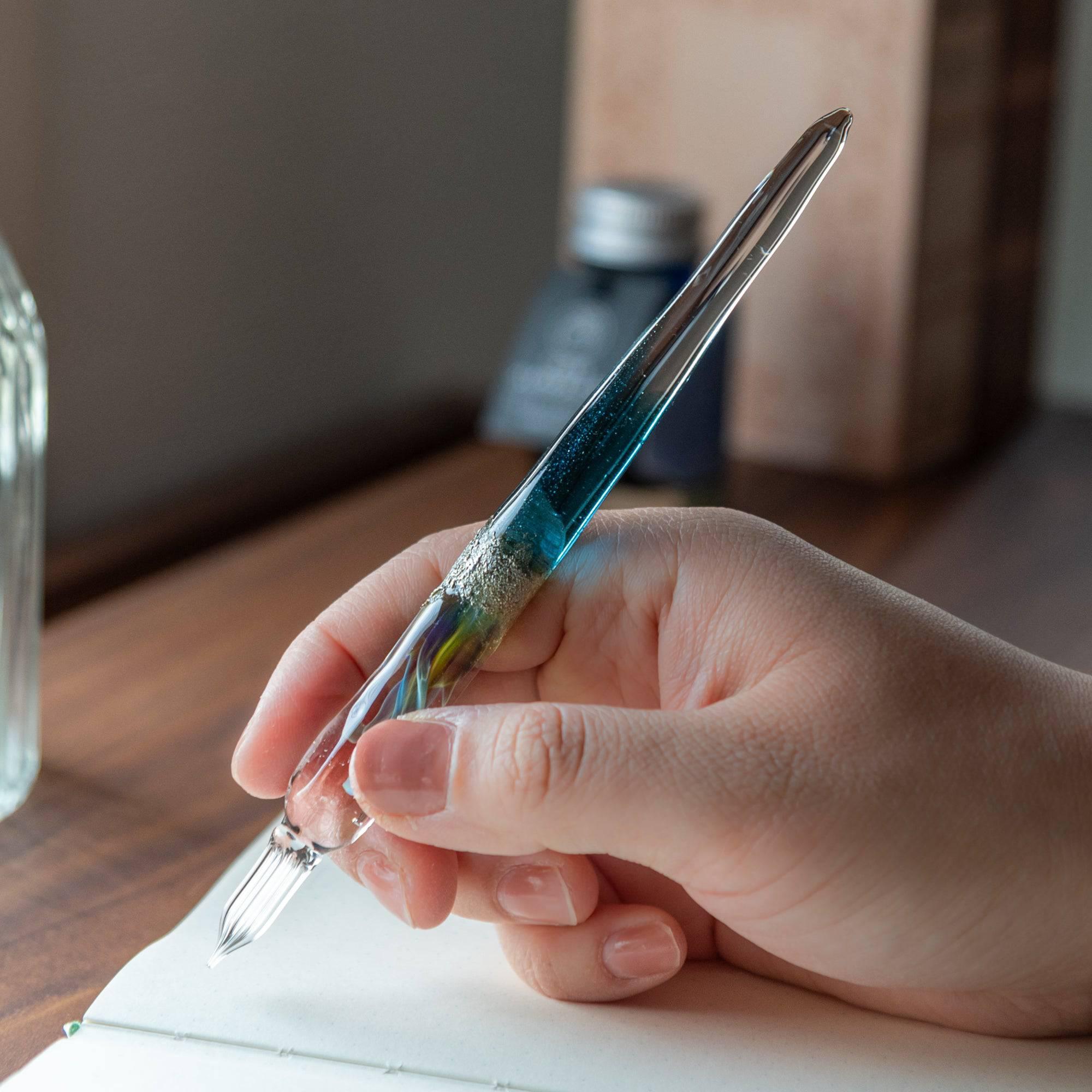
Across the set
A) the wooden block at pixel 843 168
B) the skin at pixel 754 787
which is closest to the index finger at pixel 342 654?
the skin at pixel 754 787

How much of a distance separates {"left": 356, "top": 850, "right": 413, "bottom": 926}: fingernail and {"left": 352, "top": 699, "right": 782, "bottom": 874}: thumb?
49mm

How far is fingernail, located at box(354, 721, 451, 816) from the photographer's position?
319mm

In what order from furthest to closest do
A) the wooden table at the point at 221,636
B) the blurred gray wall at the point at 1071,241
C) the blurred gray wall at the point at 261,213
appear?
the blurred gray wall at the point at 1071,241, the blurred gray wall at the point at 261,213, the wooden table at the point at 221,636

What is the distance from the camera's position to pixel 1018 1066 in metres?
0.34

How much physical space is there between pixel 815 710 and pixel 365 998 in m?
0.14

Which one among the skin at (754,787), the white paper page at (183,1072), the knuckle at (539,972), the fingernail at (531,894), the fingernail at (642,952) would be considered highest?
the skin at (754,787)

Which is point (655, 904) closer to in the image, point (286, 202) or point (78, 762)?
point (78, 762)

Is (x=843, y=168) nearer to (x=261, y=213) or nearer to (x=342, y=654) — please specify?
(x=261, y=213)

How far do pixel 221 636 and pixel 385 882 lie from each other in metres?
0.28

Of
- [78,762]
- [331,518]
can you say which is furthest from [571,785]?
[331,518]

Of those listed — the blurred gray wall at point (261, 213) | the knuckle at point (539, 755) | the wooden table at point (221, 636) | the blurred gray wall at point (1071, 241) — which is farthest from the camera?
the blurred gray wall at point (1071, 241)

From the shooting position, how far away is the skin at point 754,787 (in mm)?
310

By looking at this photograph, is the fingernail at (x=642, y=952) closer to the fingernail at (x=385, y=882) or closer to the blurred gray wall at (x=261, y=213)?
the fingernail at (x=385, y=882)

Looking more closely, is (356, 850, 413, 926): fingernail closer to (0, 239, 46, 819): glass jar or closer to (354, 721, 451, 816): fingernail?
(354, 721, 451, 816): fingernail
